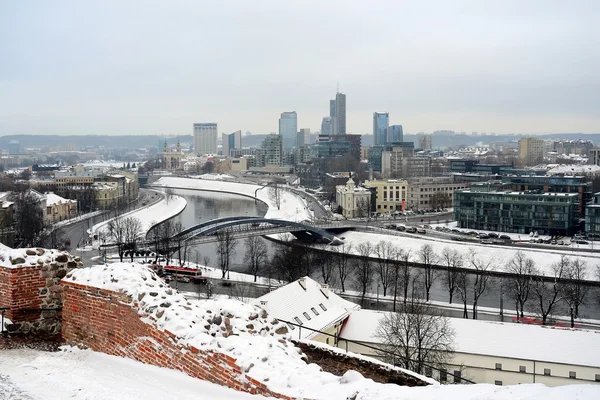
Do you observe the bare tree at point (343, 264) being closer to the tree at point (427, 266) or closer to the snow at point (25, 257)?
the tree at point (427, 266)

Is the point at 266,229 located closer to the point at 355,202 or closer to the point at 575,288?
the point at 355,202

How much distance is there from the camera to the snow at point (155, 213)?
4372cm

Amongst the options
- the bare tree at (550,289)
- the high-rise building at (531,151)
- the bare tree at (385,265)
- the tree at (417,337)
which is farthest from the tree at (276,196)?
the high-rise building at (531,151)

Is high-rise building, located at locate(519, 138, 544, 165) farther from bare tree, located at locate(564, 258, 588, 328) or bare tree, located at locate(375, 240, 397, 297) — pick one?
bare tree, located at locate(564, 258, 588, 328)

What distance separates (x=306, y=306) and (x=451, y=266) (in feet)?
47.6

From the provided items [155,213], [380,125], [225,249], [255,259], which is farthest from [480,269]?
[380,125]

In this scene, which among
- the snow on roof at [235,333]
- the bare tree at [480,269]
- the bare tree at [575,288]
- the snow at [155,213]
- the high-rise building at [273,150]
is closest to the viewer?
the snow on roof at [235,333]

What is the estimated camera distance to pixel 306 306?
15828 mm

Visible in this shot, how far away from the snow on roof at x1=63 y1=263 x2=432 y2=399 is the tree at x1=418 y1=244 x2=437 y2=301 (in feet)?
61.9

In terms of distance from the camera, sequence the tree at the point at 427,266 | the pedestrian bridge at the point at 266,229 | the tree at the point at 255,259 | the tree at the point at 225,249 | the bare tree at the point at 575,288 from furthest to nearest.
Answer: the pedestrian bridge at the point at 266,229
the tree at the point at 225,249
the tree at the point at 255,259
the tree at the point at 427,266
the bare tree at the point at 575,288

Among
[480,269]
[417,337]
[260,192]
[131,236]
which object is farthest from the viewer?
[260,192]

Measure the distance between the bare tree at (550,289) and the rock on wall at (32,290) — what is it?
17383 millimetres

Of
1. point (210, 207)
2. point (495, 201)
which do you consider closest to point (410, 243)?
point (495, 201)

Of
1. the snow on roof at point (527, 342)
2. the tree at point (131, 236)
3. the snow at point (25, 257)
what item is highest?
the snow at point (25, 257)
